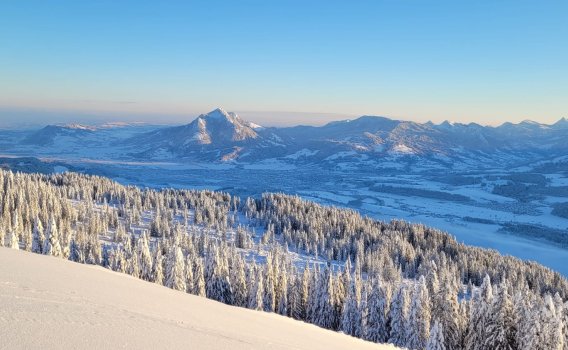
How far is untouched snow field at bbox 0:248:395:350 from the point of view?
Result: 16.7 m

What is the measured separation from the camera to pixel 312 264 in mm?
125500

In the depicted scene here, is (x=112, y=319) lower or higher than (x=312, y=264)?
higher

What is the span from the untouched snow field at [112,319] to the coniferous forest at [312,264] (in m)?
26.9

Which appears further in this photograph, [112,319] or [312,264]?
[312,264]

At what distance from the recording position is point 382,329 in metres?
62.0

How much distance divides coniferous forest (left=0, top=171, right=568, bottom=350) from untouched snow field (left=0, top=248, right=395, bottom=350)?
2691 centimetres

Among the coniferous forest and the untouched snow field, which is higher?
the untouched snow field

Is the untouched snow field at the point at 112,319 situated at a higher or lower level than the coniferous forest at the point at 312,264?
higher

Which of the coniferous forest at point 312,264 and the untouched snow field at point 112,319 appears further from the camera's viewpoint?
the coniferous forest at point 312,264

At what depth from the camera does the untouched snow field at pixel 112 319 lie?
16656mm

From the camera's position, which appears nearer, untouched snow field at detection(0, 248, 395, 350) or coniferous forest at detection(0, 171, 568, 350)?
untouched snow field at detection(0, 248, 395, 350)

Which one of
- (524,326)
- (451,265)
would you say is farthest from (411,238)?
(524,326)

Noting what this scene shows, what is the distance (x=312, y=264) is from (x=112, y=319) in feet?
358

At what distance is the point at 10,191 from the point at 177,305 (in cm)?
11544
